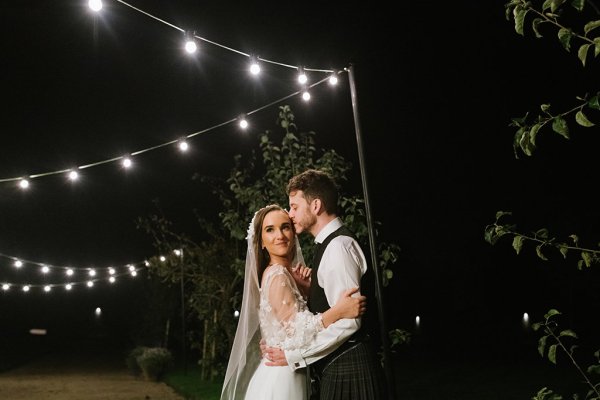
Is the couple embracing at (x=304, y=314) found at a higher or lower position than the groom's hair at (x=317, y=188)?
lower

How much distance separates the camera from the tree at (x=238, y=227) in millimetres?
6190

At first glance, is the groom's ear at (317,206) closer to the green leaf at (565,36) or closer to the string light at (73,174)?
the green leaf at (565,36)

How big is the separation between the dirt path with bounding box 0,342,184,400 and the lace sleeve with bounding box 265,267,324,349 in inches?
376

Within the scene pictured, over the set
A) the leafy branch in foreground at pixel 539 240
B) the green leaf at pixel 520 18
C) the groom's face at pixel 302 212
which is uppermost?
the green leaf at pixel 520 18

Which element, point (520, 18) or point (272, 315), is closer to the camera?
point (520, 18)

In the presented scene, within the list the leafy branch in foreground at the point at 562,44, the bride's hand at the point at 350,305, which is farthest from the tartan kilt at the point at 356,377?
the leafy branch in foreground at the point at 562,44

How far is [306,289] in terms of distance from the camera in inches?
158

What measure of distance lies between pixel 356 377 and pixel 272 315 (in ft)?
2.36

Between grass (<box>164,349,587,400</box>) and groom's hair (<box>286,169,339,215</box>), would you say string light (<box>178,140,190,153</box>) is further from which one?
grass (<box>164,349,587,400</box>)

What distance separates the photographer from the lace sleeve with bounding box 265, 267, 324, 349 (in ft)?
10.6

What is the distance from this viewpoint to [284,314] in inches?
140

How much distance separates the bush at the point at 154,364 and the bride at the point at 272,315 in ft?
40.7

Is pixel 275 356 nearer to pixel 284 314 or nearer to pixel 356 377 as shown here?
pixel 284 314

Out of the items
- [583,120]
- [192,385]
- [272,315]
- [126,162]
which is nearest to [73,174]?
[126,162]
